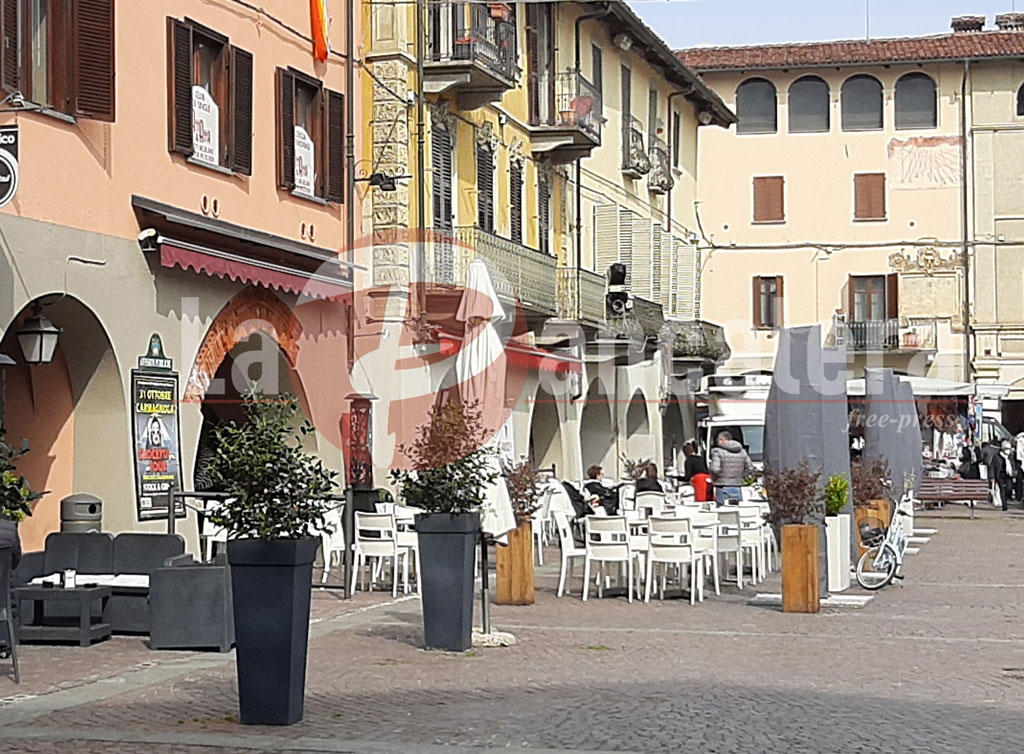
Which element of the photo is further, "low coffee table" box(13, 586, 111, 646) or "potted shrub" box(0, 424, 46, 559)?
"low coffee table" box(13, 586, 111, 646)

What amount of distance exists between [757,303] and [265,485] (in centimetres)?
4171

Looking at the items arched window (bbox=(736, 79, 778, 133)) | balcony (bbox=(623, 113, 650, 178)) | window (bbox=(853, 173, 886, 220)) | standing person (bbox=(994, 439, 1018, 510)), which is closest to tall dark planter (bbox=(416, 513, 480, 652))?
balcony (bbox=(623, 113, 650, 178))

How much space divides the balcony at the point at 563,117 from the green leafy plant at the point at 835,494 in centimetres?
1266

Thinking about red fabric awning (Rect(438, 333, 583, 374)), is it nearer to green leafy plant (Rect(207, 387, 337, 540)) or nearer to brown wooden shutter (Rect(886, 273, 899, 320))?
green leafy plant (Rect(207, 387, 337, 540))

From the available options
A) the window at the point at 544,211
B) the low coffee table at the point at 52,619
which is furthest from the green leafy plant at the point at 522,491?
the window at the point at 544,211

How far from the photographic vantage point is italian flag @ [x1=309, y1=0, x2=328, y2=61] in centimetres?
2035

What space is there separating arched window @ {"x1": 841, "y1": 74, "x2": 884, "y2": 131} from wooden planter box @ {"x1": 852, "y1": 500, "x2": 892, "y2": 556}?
27621mm

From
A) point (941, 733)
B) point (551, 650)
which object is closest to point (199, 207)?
point (551, 650)

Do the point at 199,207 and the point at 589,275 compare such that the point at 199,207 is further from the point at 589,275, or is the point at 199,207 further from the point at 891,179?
the point at 891,179

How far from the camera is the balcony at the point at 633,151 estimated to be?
3419cm

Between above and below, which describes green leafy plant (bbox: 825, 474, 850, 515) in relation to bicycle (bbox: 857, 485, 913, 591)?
above

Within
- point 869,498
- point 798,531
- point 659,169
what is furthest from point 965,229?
point 798,531

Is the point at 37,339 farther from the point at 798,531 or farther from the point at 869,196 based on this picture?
the point at 869,196

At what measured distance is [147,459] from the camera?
644 inches
